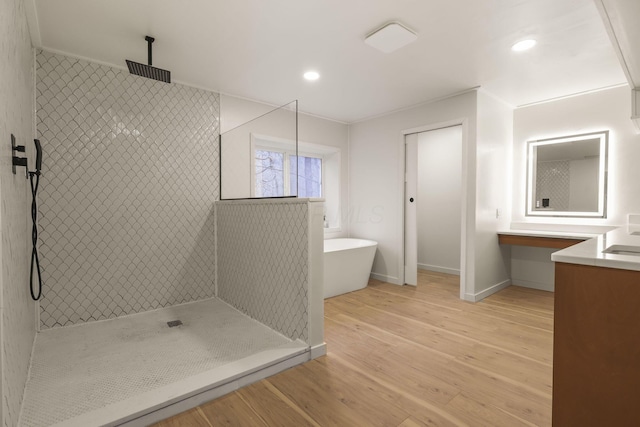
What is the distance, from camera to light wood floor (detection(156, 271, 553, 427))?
1.59 meters

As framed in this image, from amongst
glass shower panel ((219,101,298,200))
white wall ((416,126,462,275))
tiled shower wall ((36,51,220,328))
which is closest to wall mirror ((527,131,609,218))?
white wall ((416,126,462,275))

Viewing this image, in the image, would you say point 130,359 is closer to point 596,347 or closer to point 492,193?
point 596,347

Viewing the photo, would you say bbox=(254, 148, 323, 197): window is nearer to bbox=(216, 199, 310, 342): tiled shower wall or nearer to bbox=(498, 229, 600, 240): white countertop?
bbox=(216, 199, 310, 342): tiled shower wall

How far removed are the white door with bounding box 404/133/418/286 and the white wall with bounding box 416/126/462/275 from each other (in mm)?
1005

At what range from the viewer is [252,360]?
79.3 inches

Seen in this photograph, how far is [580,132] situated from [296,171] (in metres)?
3.50

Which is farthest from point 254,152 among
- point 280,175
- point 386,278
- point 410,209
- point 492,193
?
point 492,193

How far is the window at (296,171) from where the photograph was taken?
2.67m

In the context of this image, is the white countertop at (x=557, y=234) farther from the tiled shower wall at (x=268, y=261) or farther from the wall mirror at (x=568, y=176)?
the tiled shower wall at (x=268, y=261)

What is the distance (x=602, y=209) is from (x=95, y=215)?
5297mm

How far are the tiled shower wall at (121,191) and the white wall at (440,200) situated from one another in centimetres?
346

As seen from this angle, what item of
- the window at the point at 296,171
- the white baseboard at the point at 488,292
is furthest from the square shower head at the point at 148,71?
the white baseboard at the point at 488,292

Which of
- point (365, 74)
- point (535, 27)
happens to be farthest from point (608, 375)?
point (365, 74)

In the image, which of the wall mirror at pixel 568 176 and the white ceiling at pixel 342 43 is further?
the wall mirror at pixel 568 176
